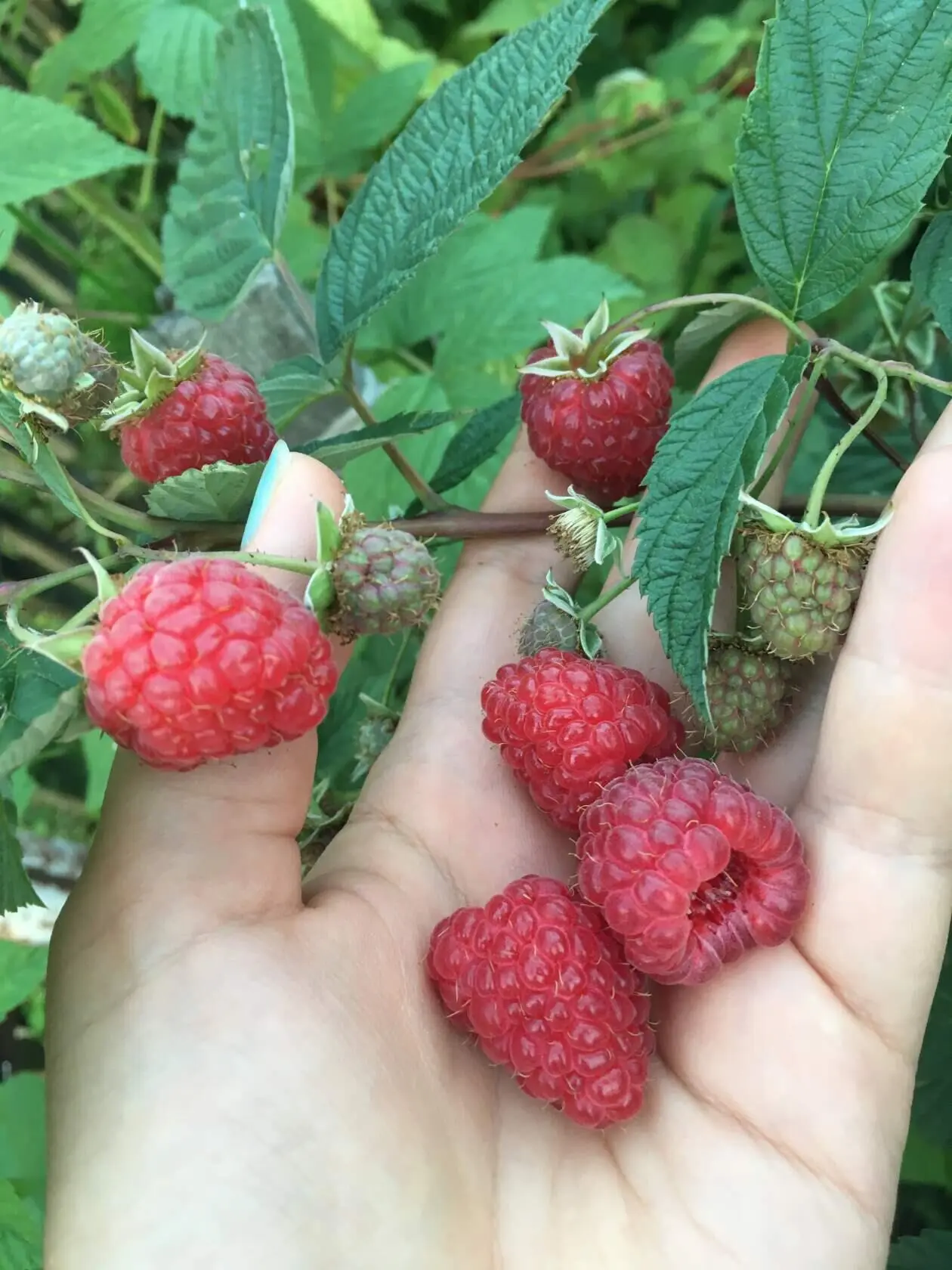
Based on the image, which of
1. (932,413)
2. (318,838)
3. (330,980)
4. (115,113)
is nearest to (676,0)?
(115,113)

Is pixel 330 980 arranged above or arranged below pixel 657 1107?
above

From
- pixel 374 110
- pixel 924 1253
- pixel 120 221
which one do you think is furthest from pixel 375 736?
pixel 120 221

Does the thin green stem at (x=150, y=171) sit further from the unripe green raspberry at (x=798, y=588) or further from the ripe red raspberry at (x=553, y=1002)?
the ripe red raspberry at (x=553, y=1002)

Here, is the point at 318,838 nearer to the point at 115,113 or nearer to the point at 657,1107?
the point at 657,1107

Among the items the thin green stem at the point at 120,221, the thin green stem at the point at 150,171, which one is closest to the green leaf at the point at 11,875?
the thin green stem at the point at 120,221

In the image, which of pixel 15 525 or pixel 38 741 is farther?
pixel 15 525

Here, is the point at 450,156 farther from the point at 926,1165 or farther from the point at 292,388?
the point at 926,1165

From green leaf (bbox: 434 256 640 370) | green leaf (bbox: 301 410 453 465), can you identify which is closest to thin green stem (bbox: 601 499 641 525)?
green leaf (bbox: 301 410 453 465)
